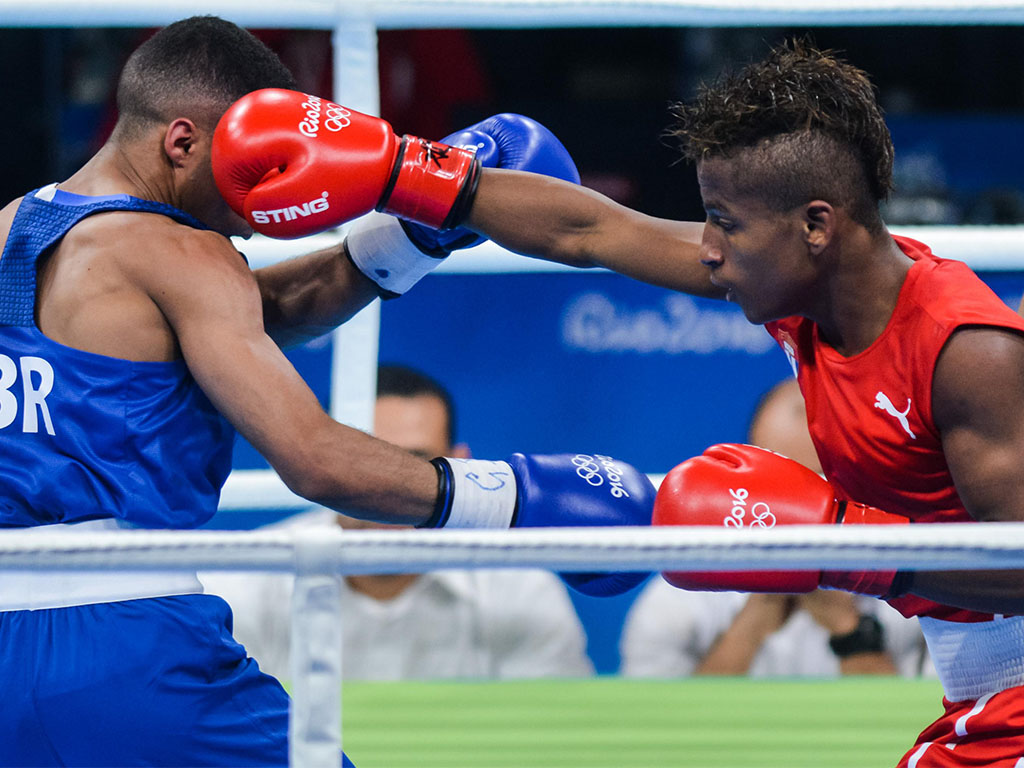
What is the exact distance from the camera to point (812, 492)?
60.1 inches

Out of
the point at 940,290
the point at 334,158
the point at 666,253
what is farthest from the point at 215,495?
the point at 940,290

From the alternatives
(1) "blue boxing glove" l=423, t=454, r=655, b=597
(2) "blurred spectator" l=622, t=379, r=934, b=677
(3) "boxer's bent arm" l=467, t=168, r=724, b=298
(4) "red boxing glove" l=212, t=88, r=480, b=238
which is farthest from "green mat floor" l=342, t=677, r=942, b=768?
(4) "red boxing glove" l=212, t=88, r=480, b=238

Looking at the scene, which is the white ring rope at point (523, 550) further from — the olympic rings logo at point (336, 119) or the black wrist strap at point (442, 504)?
the olympic rings logo at point (336, 119)

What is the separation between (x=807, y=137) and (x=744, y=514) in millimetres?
484

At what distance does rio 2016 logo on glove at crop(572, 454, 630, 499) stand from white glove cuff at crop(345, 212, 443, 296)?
0.47 meters

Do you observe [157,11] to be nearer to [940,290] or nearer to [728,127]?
[728,127]

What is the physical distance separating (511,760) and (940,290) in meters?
1.10

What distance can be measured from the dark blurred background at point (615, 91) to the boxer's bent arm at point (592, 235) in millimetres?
2164

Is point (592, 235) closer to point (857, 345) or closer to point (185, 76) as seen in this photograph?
point (857, 345)

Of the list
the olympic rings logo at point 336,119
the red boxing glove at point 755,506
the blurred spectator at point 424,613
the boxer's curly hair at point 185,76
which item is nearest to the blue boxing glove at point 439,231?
the olympic rings logo at point 336,119

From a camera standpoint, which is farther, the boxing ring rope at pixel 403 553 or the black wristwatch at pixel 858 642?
the black wristwatch at pixel 858 642

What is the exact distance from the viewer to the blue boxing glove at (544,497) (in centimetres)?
155

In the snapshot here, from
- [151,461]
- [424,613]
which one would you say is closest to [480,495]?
[151,461]

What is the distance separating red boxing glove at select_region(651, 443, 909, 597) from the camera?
145 centimetres
